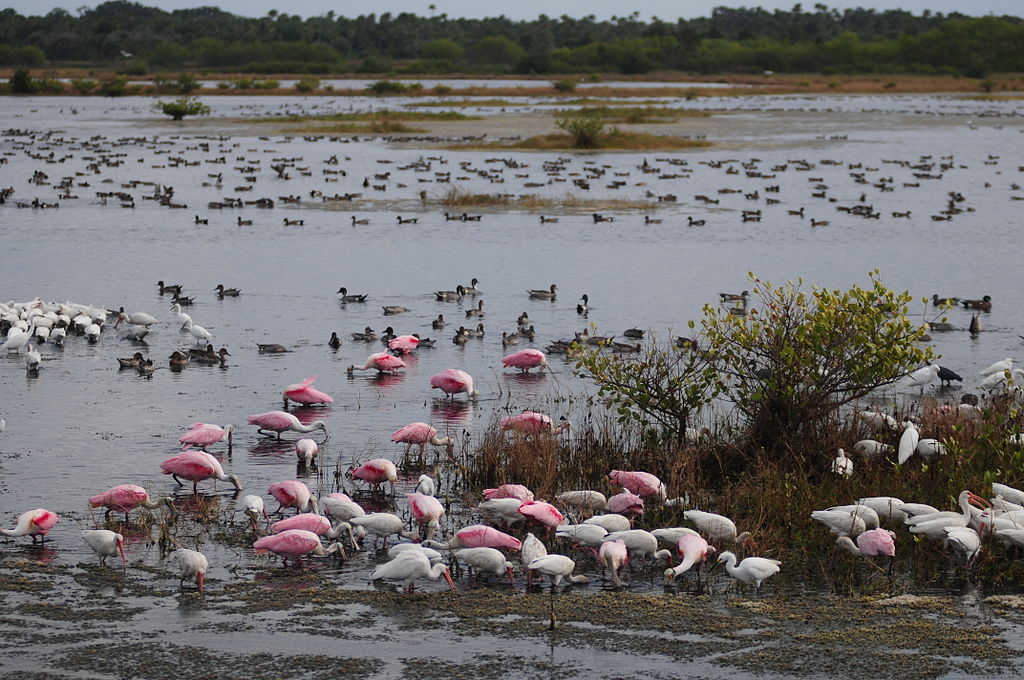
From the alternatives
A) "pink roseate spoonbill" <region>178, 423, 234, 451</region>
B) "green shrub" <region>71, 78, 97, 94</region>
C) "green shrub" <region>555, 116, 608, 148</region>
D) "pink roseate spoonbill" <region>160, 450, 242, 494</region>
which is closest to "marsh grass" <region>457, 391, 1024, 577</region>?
"pink roseate spoonbill" <region>160, 450, 242, 494</region>

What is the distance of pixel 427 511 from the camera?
10.2 metres

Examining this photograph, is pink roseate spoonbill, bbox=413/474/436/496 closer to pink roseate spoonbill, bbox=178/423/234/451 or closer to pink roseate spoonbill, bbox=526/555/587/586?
pink roseate spoonbill, bbox=526/555/587/586

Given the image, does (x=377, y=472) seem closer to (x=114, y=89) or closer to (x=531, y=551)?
(x=531, y=551)

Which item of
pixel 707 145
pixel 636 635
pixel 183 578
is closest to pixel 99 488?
pixel 183 578

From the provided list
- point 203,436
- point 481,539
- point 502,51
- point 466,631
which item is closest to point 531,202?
point 203,436

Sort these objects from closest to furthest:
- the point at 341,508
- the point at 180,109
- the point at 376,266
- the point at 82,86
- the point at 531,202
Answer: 1. the point at 341,508
2. the point at 376,266
3. the point at 531,202
4. the point at 180,109
5. the point at 82,86

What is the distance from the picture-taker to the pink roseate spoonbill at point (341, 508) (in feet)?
33.5

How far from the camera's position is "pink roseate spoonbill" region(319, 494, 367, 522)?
10219 millimetres

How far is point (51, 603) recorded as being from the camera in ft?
29.1

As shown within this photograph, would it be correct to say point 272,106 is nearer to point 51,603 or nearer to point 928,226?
point 928,226

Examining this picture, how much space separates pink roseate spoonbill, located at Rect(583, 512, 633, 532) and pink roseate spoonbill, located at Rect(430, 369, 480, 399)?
17.5 feet

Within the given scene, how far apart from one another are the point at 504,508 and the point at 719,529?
1.65 metres

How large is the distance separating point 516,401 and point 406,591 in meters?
6.31

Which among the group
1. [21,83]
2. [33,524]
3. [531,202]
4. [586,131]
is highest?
[21,83]
